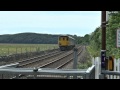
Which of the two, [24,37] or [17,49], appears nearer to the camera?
[24,37]

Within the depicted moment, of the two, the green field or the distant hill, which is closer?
the green field

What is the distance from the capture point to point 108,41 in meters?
19.1

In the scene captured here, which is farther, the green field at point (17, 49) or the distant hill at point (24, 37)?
the distant hill at point (24, 37)
